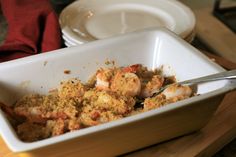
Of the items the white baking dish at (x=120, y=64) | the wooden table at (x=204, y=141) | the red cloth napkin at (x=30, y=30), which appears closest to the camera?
the white baking dish at (x=120, y=64)

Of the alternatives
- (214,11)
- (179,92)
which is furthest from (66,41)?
(214,11)

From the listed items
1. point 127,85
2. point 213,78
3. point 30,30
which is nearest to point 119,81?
point 127,85

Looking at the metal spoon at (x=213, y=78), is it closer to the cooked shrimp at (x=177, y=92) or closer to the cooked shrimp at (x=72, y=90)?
the cooked shrimp at (x=177, y=92)

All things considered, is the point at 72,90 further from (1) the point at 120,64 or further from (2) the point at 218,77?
(2) the point at 218,77

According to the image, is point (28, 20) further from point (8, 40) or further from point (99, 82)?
point (99, 82)

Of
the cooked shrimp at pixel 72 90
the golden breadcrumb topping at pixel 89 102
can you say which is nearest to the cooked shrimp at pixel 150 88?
the golden breadcrumb topping at pixel 89 102

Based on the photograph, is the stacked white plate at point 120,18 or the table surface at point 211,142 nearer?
the table surface at point 211,142
